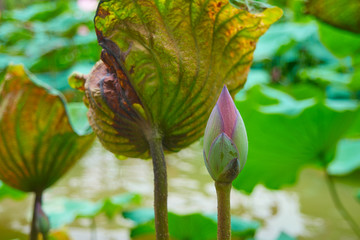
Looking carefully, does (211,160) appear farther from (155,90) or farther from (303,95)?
(303,95)

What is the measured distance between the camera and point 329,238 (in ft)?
2.38

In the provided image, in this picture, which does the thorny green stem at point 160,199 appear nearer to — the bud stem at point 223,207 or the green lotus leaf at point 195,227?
the bud stem at point 223,207

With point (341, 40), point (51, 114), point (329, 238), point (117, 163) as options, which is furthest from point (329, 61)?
point (51, 114)

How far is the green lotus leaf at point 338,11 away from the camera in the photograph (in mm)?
433

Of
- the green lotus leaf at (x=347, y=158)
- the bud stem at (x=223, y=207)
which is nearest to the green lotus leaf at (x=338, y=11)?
the bud stem at (x=223, y=207)

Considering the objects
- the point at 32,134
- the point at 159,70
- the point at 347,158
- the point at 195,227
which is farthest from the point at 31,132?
the point at 347,158

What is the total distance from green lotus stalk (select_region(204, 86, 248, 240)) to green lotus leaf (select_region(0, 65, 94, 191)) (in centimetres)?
22

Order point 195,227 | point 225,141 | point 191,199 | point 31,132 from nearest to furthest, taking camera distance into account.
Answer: point 225,141
point 31,132
point 195,227
point 191,199

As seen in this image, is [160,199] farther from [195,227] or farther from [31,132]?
[195,227]

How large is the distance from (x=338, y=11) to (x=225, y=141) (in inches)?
12.8

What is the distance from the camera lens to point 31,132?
376 millimetres

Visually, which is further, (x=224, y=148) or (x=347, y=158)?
(x=347, y=158)

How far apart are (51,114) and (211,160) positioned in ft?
0.77

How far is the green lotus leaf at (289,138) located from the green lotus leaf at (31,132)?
0.33 m
